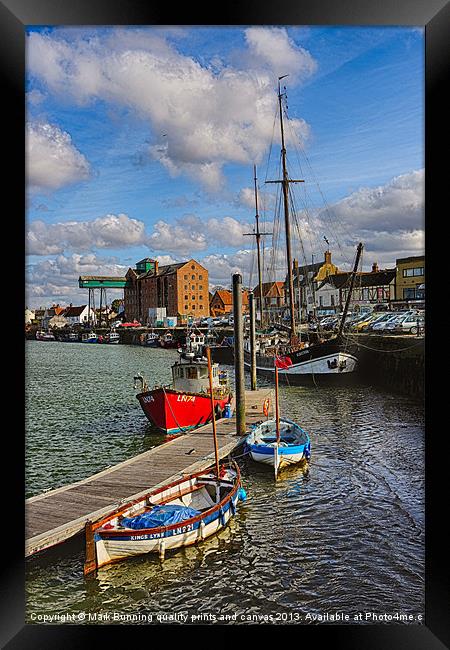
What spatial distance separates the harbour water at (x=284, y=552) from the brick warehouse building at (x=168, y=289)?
4.94ft

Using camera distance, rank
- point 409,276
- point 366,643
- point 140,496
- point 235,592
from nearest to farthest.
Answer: point 366,643 < point 235,592 < point 140,496 < point 409,276

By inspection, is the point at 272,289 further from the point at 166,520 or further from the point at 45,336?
the point at 166,520

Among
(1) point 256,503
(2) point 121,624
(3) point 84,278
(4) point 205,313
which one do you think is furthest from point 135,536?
(4) point 205,313

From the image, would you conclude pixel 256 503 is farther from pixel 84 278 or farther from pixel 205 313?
pixel 84 278

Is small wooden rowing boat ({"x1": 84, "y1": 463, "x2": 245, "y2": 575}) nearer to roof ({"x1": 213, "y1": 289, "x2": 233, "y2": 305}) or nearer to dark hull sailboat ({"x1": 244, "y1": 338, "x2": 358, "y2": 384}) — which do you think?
roof ({"x1": 213, "y1": 289, "x2": 233, "y2": 305})

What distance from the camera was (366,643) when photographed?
4.19m

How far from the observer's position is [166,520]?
554 centimetres

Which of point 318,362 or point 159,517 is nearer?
point 159,517

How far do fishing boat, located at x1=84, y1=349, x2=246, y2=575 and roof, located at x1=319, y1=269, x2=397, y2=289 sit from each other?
3766 millimetres

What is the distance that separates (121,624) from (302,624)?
4.69 feet

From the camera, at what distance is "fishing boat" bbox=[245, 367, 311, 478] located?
26.2 feet

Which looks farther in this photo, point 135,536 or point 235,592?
point 135,536
